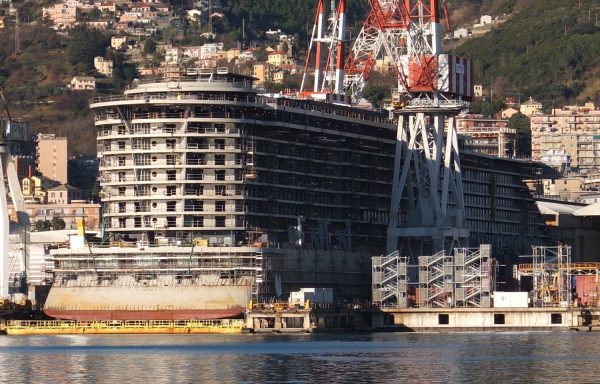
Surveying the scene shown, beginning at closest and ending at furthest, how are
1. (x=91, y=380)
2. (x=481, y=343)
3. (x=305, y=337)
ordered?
1. (x=91, y=380)
2. (x=481, y=343)
3. (x=305, y=337)

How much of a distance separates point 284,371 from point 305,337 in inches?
1773

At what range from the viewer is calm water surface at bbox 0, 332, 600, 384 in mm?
138625

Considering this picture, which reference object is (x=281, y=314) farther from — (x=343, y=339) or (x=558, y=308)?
(x=558, y=308)

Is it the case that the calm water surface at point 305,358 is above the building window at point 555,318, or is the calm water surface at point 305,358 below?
below

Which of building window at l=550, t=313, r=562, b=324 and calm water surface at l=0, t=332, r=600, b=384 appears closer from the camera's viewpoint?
calm water surface at l=0, t=332, r=600, b=384

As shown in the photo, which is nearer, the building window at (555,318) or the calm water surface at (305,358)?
the calm water surface at (305,358)

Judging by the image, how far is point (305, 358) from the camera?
A: 15750 centimetres

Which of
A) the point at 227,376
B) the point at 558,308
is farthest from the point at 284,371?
the point at 558,308

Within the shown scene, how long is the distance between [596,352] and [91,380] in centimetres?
4330

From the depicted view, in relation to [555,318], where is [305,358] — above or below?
below

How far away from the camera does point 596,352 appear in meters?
159

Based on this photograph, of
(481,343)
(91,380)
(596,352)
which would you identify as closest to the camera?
(91,380)

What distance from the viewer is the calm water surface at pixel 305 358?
455ft

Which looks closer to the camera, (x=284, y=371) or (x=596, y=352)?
(x=284, y=371)
